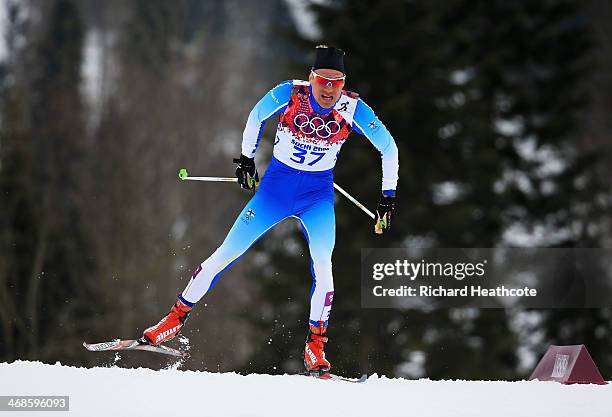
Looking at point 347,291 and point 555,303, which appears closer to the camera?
point 347,291

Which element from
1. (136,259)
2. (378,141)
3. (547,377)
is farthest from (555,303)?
(378,141)

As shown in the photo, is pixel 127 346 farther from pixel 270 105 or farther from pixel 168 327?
pixel 270 105

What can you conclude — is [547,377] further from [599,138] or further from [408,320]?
[599,138]

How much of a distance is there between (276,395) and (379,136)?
220cm

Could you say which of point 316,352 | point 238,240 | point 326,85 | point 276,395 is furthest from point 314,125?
point 276,395

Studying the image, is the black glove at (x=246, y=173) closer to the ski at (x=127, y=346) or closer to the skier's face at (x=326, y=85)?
the skier's face at (x=326, y=85)

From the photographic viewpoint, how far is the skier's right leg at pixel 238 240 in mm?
8023

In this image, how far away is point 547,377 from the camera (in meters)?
9.31

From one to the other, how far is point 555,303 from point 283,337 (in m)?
7.19

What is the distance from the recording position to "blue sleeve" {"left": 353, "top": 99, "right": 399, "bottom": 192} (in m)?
8.08

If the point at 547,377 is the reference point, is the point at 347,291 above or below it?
above

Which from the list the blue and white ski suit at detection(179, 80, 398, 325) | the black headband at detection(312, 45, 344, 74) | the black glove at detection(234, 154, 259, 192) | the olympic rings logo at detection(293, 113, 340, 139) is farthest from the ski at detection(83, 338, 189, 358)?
the black headband at detection(312, 45, 344, 74)

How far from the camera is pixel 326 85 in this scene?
7.86 m

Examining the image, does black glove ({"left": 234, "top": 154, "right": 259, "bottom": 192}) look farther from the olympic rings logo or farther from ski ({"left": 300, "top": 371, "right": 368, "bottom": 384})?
ski ({"left": 300, "top": 371, "right": 368, "bottom": 384})
